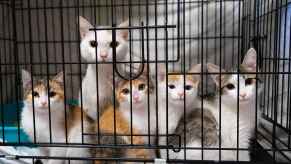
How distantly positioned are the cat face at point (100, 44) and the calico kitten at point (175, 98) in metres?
0.25

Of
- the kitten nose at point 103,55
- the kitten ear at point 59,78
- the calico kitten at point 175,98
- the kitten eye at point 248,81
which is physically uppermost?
the kitten nose at point 103,55

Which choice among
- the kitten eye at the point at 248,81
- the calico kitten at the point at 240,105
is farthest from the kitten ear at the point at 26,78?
the kitten eye at the point at 248,81

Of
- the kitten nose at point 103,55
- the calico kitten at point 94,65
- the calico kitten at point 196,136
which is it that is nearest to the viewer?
the calico kitten at point 196,136

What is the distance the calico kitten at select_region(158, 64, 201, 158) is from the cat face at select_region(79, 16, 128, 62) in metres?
0.25

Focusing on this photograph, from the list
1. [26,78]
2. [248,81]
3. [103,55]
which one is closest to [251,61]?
[248,81]

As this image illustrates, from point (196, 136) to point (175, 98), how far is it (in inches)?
7.9

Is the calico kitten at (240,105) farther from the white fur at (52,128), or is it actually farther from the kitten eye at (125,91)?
the white fur at (52,128)

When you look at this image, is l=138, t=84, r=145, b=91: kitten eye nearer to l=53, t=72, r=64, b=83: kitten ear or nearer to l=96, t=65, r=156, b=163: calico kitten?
l=96, t=65, r=156, b=163: calico kitten

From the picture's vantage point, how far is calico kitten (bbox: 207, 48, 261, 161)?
1.36 metres

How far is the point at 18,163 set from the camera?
131cm

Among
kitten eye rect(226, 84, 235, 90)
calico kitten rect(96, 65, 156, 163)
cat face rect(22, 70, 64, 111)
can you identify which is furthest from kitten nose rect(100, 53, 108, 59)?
kitten eye rect(226, 84, 235, 90)

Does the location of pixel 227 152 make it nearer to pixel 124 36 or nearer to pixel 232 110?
pixel 232 110

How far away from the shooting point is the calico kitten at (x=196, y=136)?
1334 mm

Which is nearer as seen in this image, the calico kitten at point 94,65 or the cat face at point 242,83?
the cat face at point 242,83
